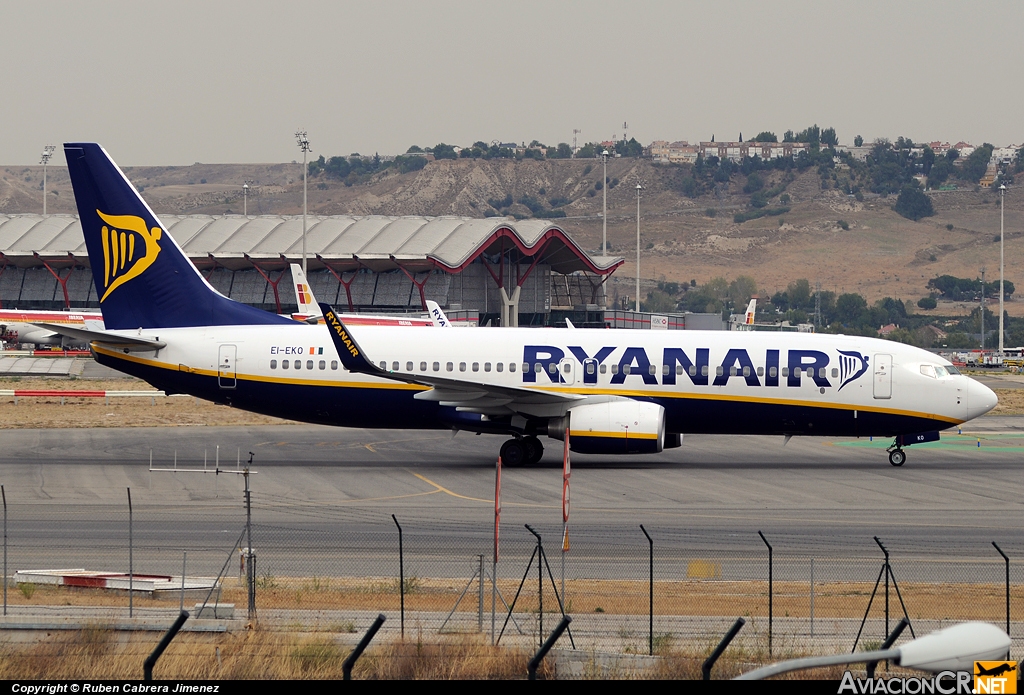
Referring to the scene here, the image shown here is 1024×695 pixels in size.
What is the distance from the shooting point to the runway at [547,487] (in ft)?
86.1

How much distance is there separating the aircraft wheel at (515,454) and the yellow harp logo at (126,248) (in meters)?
12.7

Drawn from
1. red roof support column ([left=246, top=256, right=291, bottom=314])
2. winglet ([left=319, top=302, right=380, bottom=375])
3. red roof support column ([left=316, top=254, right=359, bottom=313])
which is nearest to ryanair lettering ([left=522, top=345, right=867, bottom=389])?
winglet ([left=319, top=302, right=380, bottom=375])

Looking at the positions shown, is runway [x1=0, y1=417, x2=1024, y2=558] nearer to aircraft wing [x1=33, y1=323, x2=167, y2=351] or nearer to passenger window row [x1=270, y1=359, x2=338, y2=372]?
passenger window row [x1=270, y1=359, x2=338, y2=372]

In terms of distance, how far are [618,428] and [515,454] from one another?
360cm

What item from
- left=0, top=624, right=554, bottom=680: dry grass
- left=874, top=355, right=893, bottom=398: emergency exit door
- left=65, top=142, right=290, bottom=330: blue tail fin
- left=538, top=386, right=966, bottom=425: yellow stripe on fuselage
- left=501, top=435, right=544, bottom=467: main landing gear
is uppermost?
left=65, top=142, right=290, bottom=330: blue tail fin

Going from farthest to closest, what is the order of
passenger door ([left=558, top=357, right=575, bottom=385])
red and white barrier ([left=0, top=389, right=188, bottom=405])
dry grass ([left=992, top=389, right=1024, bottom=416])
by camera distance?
dry grass ([left=992, top=389, right=1024, bottom=416]) < red and white barrier ([left=0, top=389, right=188, bottom=405]) < passenger door ([left=558, top=357, right=575, bottom=385])

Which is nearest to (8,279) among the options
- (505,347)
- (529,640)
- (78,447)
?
(78,447)

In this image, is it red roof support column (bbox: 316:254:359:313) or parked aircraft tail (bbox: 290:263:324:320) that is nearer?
parked aircraft tail (bbox: 290:263:324:320)

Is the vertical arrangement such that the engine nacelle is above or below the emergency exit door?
below

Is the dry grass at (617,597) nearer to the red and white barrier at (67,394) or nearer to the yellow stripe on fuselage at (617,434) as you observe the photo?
the yellow stripe on fuselage at (617,434)

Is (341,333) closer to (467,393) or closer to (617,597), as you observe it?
(467,393)

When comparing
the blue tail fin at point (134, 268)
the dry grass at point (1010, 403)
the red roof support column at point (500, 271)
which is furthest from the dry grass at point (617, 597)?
the red roof support column at point (500, 271)

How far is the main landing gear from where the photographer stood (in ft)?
118

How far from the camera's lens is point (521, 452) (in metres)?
36.1
